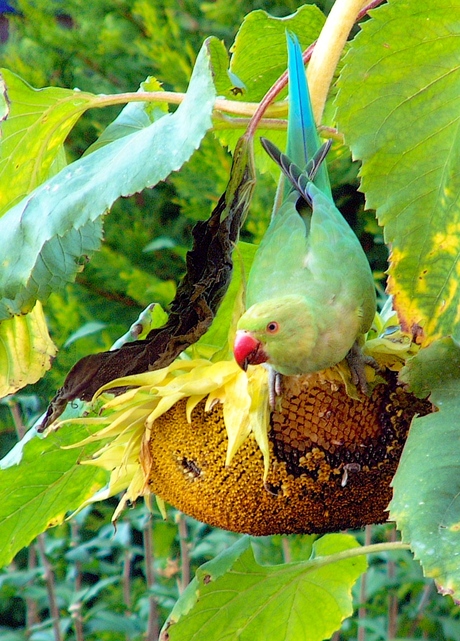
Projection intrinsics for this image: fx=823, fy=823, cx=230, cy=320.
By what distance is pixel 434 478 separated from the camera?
21.8 inches

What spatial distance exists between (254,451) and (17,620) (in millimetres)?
2639

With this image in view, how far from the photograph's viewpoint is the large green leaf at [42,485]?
786 mm

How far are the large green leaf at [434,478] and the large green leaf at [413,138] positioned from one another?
0.09 feet

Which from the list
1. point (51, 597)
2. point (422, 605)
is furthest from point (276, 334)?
point (51, 597)

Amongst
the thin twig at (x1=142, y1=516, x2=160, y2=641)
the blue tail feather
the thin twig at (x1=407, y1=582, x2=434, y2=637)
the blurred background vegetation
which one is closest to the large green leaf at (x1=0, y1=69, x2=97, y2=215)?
the blue tail feather

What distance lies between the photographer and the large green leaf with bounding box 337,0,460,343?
601 mm

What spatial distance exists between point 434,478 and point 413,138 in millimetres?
249

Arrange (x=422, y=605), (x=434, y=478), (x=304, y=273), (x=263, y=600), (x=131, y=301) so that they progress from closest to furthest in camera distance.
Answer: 1. (x=434, y=478)
2. (x=304, y=273)
3. (x=263, y=600)
4. (x=422, y=605)
5. (x=131, y=301)

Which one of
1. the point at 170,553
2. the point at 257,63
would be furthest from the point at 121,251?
the point at 257,63

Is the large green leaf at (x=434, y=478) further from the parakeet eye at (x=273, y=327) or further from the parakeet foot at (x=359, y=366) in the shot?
the parakeet eye at (x=273, y=327)

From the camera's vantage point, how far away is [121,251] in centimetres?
254

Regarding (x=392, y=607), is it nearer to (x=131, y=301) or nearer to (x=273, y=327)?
(x=131, y=301)

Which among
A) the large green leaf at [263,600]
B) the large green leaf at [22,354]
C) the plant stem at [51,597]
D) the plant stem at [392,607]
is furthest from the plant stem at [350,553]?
the plant stem at [51,597]

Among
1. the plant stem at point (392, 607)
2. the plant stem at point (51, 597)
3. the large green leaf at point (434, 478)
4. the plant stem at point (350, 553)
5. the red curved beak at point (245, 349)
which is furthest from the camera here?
the plant stem at point (51, 597)
